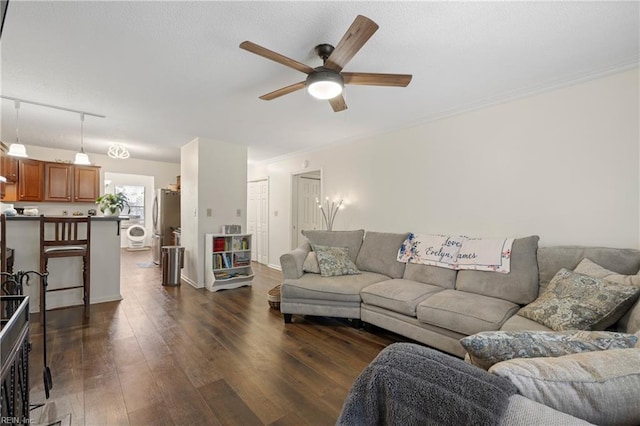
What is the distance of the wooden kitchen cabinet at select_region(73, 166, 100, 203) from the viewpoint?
18.2 ft

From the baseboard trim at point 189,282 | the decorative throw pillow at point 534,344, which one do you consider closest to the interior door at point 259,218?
the baseboard trim at point 189,282

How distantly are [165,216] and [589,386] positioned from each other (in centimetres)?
683

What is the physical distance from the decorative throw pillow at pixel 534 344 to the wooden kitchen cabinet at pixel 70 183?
7.05m

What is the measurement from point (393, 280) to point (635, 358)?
2.36 meters

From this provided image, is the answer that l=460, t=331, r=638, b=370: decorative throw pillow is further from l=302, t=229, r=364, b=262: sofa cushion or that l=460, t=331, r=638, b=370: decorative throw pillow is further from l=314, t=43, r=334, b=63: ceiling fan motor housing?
l=302, t=229, r=364, b=262: sofa cushion

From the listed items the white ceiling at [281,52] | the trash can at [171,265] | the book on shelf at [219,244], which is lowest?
the trash can at [171,265]

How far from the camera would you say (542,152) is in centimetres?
268

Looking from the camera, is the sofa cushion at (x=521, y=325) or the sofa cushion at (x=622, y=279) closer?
the sofa cushion at (x=622, y=279)

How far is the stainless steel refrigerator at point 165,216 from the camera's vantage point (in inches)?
242

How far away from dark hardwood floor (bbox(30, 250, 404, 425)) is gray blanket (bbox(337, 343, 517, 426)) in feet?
3.45

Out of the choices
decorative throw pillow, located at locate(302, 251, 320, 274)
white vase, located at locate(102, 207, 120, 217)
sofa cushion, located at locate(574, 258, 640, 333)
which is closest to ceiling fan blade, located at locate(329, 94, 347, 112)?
decorative throw pillow, located at locate(302, 251, 320, 274)

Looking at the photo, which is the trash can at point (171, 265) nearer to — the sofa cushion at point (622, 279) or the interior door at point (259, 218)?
the interior door at point (259, 218)

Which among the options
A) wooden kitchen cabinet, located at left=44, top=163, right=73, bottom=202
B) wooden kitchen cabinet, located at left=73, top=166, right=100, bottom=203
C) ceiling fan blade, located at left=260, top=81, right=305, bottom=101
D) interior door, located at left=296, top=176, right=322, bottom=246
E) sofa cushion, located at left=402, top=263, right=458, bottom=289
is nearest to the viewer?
ceiling fan blade, located at left=260, top=81, right=305, bottom=101

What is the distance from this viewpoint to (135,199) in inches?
356
